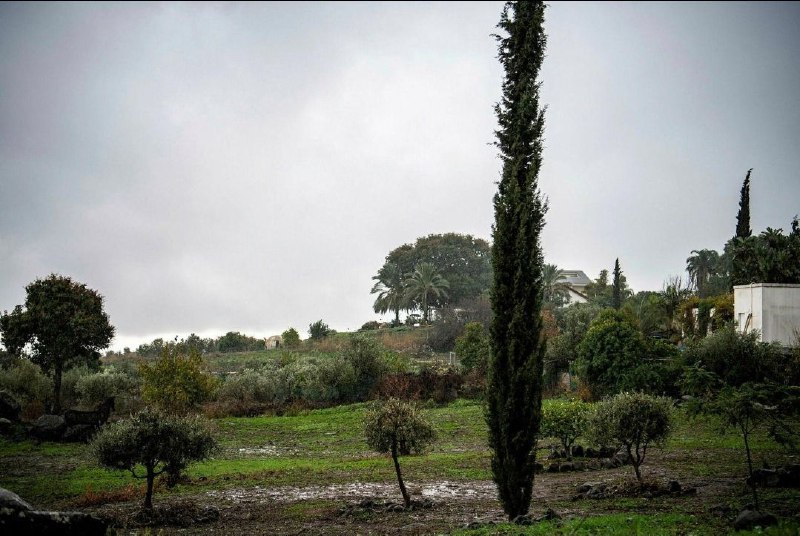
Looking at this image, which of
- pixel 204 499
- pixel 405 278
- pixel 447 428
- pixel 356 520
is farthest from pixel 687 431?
pixel 405 278

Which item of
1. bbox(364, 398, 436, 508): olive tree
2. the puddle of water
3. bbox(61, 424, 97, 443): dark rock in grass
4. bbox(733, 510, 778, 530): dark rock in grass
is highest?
bbox(364, 398, 436, 508): olive tree

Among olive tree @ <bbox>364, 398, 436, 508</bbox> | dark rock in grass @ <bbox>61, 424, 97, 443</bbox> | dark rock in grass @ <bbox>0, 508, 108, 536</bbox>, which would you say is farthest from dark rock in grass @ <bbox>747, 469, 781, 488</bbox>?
dark rock in grass @ <bbox>61, 424, 97, 443</bbox>

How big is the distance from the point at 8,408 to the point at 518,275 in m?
27.2

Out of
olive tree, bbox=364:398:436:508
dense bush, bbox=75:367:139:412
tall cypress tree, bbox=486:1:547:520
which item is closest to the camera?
tall cypress tree, bbox=486:1:547:520

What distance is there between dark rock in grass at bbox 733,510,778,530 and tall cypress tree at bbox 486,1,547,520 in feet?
12.8

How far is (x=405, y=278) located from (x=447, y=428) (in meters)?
55.3

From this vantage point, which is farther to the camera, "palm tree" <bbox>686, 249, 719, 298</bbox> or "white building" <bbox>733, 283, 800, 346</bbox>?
"palm tree" <bbox>686, 249, 719, 298</bbox>

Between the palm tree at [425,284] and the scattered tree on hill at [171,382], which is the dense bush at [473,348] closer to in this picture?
the scattered tree on hill at [171,382]

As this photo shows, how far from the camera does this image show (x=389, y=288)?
82.1 m

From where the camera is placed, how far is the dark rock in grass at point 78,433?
998 inches

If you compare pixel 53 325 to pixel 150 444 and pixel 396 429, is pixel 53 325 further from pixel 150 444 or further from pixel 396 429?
pixel 396 429

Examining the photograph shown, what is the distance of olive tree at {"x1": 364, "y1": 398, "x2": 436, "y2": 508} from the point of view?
13.5m

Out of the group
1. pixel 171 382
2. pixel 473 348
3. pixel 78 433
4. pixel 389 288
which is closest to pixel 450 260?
pixel 389 288

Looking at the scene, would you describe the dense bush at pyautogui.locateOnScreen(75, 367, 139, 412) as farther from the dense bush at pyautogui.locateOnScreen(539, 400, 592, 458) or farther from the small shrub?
the dense bush at pyautogui.locateOnScreen(539, 400, 592, 458)
